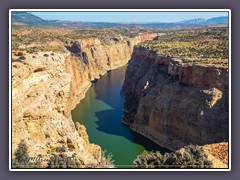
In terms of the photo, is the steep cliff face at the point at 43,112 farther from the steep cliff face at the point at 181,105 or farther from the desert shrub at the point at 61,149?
the steep cliff face at the point at 181,105

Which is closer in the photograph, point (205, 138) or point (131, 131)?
point (205, 138)

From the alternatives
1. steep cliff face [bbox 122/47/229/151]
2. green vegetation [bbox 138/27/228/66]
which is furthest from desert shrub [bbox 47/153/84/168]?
green vegetation [bbox 138/27/228/66]

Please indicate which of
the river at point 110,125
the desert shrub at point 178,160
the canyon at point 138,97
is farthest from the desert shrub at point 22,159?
the river at point 110,125

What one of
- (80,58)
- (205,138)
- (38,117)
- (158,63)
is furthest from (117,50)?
(38,117)

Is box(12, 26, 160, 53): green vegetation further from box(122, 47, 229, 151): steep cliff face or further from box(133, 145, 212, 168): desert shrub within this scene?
box(133, 145, 212, 168): desert shrub

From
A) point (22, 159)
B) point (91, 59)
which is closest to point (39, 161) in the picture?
point (22, 159)
